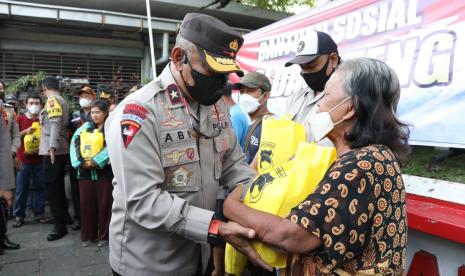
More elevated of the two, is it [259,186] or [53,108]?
[53,108]

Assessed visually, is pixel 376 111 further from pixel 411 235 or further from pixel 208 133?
pixel 411 235

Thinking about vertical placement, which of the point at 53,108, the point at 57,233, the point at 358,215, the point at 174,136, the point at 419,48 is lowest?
the point at 57,233

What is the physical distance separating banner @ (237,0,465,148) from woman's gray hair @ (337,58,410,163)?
1.24 metres

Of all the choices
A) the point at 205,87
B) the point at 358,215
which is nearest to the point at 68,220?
the point at 205,87

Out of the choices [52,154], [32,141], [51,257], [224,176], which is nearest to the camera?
[224,176]

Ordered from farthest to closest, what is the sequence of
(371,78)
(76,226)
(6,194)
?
(76,226) < (6,194) < (371,78)

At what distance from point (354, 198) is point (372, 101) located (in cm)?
39

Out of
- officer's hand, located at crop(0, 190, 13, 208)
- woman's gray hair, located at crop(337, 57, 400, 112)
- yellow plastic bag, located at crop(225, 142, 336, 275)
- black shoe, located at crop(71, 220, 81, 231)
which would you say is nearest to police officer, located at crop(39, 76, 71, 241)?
black shoe, located at crop(71, 220, 81, 231)

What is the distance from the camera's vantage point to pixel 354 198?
1.26 m

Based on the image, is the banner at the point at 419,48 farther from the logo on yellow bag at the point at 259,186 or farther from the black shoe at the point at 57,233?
the black shoe at the point at 57,233

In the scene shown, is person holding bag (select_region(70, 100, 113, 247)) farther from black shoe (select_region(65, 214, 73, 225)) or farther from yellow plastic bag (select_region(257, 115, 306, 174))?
yellow plastic bag (select_region(257, 115, 306, 174))

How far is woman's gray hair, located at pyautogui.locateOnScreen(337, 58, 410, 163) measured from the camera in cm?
140

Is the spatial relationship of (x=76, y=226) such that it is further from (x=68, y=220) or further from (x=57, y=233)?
(x=57, y=233)

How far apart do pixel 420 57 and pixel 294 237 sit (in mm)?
2042
